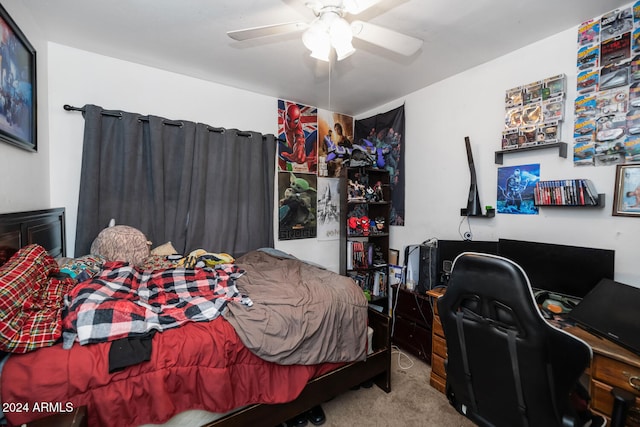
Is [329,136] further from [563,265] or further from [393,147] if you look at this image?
[563,265]

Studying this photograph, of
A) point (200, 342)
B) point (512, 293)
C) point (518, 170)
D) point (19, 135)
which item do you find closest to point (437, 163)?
point (518, 170)

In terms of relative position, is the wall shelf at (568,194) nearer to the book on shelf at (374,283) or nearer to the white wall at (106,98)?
the book on shelf at (374,283)

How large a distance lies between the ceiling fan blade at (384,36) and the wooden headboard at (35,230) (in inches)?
80.8

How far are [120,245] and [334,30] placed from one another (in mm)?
2036

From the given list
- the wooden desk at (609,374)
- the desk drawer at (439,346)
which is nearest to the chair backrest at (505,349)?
the wooden desk at (609,374)

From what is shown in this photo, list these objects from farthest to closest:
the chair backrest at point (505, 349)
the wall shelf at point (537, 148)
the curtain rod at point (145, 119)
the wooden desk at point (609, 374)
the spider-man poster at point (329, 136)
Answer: the spider-man poster at point (329, 136)
the curtain rod at point (145, 119)
the wall shelf at point (537, 148)
the wooden desk at point (609, 374)
the chair backrest at point (505, 349)

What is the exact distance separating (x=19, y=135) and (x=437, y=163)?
314 cm

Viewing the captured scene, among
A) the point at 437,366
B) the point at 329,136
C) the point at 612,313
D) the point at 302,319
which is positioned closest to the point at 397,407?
the point at 437,366

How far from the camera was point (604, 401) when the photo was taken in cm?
131

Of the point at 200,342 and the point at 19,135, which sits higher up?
the point at 19,135

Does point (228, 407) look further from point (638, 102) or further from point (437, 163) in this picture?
point (638, 102)

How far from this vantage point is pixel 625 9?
168 cm

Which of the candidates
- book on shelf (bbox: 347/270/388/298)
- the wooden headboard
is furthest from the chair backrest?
the wooden headboard

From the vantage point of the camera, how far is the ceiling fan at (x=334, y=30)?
1397 millimetres
